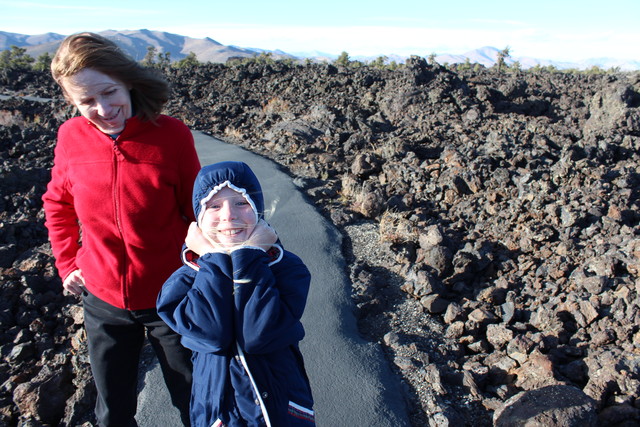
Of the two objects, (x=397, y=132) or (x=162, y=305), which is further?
(x=397, y=132)

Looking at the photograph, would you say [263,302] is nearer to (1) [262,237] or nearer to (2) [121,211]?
(1) [262,237]

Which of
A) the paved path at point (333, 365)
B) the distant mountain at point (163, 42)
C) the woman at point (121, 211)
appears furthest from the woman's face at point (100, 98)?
the distant mountain at point (163, 42)

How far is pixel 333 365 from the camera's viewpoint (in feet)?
9.98

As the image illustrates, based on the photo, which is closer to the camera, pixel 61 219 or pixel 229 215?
pixel 229 215

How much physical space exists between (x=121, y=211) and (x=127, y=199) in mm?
57

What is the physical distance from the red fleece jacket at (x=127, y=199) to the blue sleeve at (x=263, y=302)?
1.84 ft

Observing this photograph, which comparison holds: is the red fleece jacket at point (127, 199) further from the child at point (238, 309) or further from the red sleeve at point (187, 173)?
the child at point (238, 309)

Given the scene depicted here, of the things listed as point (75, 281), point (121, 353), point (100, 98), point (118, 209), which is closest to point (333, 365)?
point (121, 353)

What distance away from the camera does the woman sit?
1859mm

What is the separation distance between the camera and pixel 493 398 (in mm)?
2805

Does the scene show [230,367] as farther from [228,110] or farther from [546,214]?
[228,110]

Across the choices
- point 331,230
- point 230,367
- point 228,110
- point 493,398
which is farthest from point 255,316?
point 228,110

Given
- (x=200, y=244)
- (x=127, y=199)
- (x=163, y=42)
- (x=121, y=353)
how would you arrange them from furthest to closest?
1. (x=163, y=42)
2. (x=121, y=353)
3. (x=127, y=199)
4. (x=200, y=244)

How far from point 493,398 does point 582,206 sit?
2.83 m
